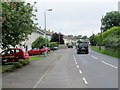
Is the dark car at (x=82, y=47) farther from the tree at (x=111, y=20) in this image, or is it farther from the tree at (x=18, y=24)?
the tree at (x=111, y=20)

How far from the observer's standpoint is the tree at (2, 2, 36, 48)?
27312 millimetres

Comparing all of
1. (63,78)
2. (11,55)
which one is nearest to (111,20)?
(11,55)

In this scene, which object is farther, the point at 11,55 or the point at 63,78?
the point at 11,55

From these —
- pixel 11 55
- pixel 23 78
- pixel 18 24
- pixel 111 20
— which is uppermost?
pixel 111 20

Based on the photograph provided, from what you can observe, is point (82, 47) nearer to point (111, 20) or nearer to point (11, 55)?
point (11, 55)

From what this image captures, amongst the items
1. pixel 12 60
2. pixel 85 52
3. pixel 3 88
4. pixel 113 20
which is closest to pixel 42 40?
pixel 85 52

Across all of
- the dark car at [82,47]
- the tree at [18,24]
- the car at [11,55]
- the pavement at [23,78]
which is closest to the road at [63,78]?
the pavement at [23,78]

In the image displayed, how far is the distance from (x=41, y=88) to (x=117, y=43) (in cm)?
3638

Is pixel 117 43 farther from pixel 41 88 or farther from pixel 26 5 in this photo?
pixel 41 88

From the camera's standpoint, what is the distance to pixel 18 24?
28078 mm

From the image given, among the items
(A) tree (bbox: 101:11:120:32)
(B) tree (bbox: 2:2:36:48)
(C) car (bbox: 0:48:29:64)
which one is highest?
(A) tree (bbox: 101:11:120:32)

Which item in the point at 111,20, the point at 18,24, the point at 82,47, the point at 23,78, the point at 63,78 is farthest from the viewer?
the point at 111,20

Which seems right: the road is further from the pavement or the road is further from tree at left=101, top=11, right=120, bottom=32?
tree at left=101, top=11, right=120, bottom=32

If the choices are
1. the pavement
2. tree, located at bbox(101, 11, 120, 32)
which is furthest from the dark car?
tree, located at bbox(101, 11, 120, 32)
